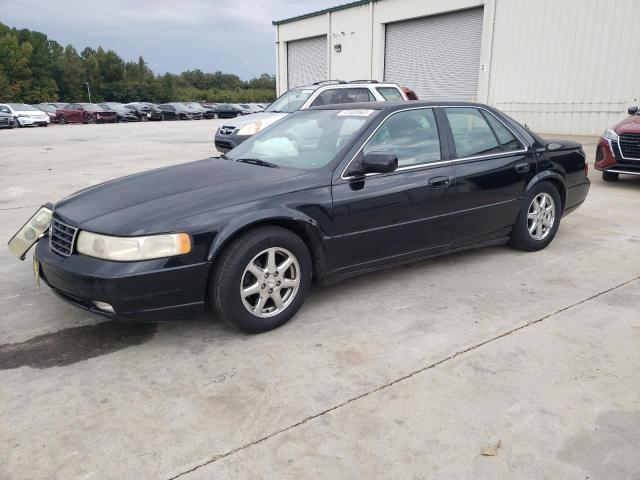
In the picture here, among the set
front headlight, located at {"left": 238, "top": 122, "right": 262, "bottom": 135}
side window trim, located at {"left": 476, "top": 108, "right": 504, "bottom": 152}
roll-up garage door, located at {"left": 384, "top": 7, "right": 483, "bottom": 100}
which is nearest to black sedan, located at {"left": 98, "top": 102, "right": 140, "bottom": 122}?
roll-up garage door, located at {"left": 384, "top": 7, "right": 483, "bottom": 100}

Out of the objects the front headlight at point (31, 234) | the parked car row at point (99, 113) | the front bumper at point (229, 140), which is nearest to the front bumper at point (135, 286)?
the front headlight at point (31, 234)

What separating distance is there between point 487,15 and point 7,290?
19157 mm

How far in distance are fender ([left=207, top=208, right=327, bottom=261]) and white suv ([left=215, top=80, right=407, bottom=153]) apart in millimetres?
7419

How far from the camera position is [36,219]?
3855 mm

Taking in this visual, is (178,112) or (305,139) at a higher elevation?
(305,139)

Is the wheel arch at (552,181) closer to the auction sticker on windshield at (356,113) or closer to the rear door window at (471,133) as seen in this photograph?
the rear door window at (471,133)

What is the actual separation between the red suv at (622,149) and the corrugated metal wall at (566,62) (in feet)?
28.0

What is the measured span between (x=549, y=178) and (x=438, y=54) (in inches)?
723

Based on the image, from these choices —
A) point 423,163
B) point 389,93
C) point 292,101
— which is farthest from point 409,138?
point 389,93

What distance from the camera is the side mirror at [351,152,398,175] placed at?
3669 millimetres

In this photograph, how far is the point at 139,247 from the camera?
305cm

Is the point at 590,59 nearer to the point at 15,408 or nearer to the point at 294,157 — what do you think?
the point at 294,157

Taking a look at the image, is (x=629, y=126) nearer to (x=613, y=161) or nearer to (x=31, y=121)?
(x=613, y=161)

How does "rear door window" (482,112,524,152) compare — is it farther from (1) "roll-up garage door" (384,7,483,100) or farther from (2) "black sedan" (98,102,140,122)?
(2) "black sedan" (98,102,140,122)
